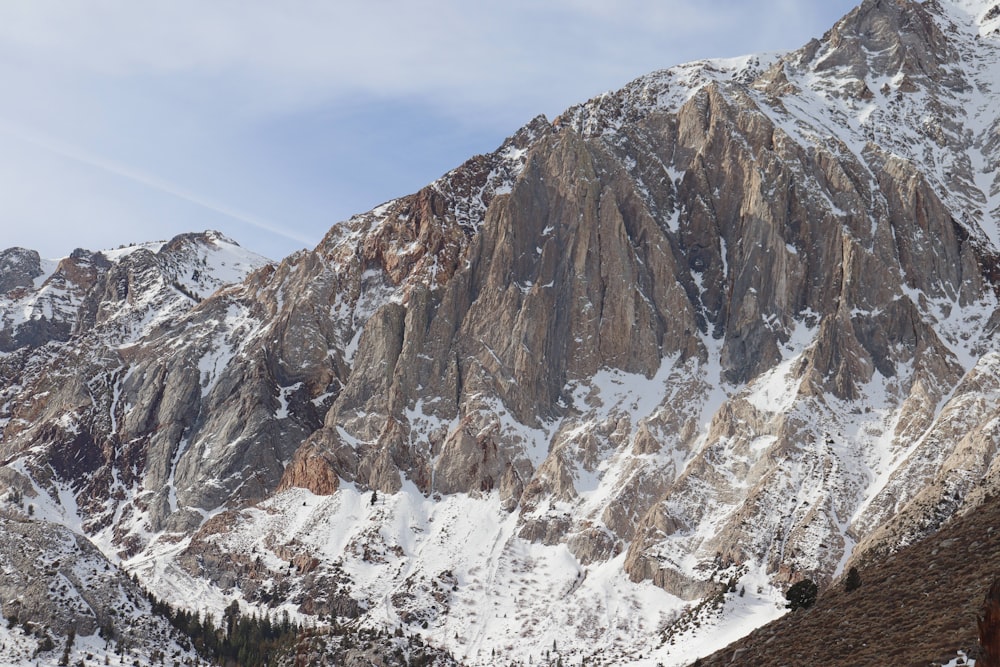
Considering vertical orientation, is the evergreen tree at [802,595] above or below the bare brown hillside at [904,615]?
below

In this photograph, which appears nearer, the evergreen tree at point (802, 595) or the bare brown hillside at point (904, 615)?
the bare brown hillside at point (904, 615)

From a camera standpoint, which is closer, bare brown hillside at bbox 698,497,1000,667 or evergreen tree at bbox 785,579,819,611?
bare brown hillside at bbox 698,497,1000,667

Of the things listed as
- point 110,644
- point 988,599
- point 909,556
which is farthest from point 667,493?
point 988,599

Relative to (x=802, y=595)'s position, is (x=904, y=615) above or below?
above

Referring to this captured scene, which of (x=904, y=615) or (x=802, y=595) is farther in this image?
(x=802, y=595)

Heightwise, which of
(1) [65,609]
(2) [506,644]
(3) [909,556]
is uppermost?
(3) [909,556]

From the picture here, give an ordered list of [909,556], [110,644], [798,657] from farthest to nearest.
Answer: [110,644]
[909,556]
[798,657]

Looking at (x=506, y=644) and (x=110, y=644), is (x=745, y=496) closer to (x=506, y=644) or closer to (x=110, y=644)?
(x=506, y=644)

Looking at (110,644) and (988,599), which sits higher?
(988,599)

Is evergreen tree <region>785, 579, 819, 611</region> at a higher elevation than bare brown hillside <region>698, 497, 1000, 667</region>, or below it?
below

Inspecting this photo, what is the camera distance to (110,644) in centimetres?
12644

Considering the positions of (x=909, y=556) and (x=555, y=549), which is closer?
(x=909, y=556)

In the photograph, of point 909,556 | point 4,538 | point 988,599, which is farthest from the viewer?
point 4,538

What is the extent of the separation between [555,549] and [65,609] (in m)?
88.6
